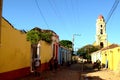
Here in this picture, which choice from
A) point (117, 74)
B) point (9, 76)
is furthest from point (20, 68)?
point (117, 74)

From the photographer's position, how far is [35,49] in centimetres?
2909

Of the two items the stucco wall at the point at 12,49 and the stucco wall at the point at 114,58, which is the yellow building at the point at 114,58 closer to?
the stucco wall at the point at 114,58

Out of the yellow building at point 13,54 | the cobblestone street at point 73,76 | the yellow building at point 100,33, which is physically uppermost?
the yellow building at point 100,33

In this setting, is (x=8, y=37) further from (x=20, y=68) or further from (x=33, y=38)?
(x=33, y=38)

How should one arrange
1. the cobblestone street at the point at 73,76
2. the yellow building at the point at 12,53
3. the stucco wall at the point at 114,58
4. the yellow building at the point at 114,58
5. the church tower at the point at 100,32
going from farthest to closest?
the church tower at the point at 100,32 → the stucco wall at the point at 114,58 → the yellow building at the point at 114,58 → the cobblestone street at the point at 73,76 → the yellow building at the point at 12,53

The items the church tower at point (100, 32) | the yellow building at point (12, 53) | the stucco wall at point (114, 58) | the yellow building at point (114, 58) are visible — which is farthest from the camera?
the church tower at point (100, 32)

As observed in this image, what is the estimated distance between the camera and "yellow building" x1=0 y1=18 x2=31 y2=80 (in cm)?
1736

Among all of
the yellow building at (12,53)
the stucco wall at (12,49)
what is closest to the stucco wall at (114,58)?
the yellow building at (12,53)

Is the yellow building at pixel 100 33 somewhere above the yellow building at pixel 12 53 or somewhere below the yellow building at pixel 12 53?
above

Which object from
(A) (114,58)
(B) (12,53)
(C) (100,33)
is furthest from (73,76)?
(C) (100,33)

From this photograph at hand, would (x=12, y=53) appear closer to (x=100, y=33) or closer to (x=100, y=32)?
(x=100, y=32)

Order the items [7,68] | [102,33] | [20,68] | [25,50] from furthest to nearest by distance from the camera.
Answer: [102,33]
[25,50]
[20,68]
[7,68]

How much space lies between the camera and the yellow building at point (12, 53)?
17359 millimetres

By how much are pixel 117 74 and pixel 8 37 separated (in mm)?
14200
